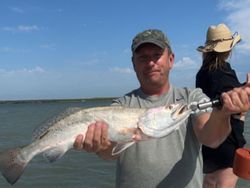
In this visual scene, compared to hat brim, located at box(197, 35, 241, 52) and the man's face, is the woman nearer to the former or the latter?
hat brim, located at box(197, 35, 241, 52)

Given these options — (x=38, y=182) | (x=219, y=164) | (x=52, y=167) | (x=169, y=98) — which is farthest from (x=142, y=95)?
(x=52, y=167)

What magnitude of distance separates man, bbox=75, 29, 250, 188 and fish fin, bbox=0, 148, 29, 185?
585 millimetres

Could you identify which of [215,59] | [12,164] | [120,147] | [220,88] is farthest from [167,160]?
[215,59]

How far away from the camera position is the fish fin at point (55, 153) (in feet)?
13.8

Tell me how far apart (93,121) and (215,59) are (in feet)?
8.28

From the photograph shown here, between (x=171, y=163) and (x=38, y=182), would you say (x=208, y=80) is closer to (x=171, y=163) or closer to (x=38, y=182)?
(x=171, y=163)

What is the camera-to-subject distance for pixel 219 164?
5816 millimetres

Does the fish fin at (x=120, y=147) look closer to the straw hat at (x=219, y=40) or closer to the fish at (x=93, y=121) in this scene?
the fish at (x=93, y=121)

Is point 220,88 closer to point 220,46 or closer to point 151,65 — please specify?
point 220,46

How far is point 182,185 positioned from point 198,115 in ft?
2.20

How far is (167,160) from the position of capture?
4.11 metres

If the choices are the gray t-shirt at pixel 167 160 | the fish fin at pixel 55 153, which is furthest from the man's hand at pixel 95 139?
the gray t-shirt at pixel 167 160

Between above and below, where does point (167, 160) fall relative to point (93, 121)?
below

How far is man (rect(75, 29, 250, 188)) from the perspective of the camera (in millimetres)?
4070
